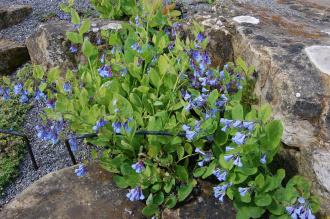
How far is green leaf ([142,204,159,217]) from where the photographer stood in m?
2.34

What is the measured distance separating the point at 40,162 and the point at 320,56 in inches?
73.2

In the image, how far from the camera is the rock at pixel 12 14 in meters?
4.42

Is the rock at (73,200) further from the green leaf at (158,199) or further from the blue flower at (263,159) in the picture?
the blue flower at (263,159)

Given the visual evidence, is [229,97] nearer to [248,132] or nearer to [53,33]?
[248,132]

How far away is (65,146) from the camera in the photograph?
3051 mm

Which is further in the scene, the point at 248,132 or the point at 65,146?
the point at 65,146

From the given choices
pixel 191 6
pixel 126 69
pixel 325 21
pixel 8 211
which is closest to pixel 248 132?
pixel 126 69

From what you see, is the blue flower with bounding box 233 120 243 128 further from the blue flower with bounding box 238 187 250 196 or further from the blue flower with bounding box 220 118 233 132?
the blue flower with bounding box 238 187 250 196

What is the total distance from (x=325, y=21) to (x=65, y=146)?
83.3 inches

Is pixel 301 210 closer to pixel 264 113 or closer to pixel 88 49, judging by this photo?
pixel 264 113

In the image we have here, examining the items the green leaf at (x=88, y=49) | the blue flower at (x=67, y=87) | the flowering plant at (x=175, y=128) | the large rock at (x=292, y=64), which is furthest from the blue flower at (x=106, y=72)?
the large rock at (x=292, y=64)

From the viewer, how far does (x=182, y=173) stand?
2395 millimetres

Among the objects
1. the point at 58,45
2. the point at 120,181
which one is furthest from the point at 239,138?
the point at 58,45

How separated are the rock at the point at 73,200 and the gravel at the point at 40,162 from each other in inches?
12.3
